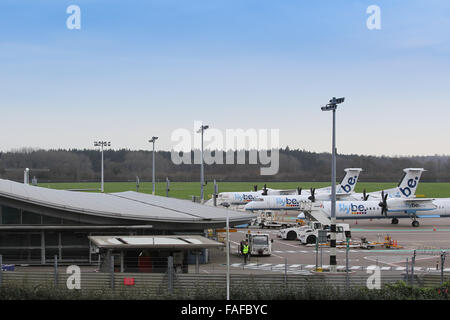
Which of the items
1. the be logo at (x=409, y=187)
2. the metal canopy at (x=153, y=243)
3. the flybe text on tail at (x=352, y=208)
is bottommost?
the flybe text on tail at (x=352, y=208)

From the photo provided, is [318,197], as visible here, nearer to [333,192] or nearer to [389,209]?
[389,209]

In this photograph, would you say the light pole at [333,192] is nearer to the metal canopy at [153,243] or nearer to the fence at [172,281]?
the fence at [172,281]

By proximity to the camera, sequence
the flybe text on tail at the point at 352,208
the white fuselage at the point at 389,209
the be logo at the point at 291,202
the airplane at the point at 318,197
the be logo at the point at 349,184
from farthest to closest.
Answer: the be logo at the point at 349,184 < the be logo at the point at 291,202 < the airplane at the point at 318,197 < the white fuselage at the point at 389,209 < the flybe text on tail at the point at 352,208

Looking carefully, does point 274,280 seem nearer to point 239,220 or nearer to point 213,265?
point 213,265

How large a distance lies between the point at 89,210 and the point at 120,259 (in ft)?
30.7

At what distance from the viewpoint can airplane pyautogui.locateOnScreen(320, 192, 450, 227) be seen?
73.9 meters

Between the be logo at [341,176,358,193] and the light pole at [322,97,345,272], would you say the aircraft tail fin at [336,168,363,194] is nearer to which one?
the be logo at [341,176,358,193]

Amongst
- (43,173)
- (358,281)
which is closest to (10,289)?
(358,281)

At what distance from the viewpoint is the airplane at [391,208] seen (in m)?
73.9

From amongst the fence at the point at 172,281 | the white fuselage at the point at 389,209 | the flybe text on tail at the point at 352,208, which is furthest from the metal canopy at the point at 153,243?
the flybe text on tail at the point at 352,208

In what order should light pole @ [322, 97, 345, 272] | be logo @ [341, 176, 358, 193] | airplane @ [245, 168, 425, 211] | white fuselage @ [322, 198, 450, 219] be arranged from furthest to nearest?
be logo @ [341, 176, 358, 193]
airplane @ [245, 168, 425, 211]
white fuselage @ [322, 198, 450, 219]
light pole @ [322, 97, 345, 272]

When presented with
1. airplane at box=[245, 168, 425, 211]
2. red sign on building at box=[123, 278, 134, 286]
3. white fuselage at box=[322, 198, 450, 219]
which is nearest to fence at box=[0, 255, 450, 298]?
red sign on building at box=[123, 278, 134, 286]

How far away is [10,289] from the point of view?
22.8m
